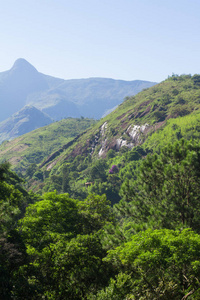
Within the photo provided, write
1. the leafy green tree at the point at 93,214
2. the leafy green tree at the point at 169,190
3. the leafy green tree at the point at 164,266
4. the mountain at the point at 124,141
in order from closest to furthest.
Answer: the leafy green tree at the point at 164,266 → the leafy green tree at the point at 169,190 → the leafy green tree at the point at 93,214 → the mountain at the point at 124,141

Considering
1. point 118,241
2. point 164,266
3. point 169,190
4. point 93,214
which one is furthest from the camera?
point 93,214

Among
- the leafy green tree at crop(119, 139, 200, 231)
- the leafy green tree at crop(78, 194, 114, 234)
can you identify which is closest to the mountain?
the leafy green tree at crop(78, 194, 114, 234)

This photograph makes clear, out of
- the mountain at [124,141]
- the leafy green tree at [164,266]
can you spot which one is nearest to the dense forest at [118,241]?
the leafy green tree at [164,266]

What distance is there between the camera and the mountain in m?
112

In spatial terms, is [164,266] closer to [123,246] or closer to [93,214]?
[123,246]

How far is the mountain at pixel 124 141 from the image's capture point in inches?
4392

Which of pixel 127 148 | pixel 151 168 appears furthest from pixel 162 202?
pixel 127 148

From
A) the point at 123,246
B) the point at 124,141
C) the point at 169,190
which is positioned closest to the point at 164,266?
the point at 123,246

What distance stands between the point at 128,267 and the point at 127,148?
12157cm

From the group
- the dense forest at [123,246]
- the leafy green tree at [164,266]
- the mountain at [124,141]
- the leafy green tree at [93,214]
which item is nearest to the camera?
the leafy green tree at [164,266]

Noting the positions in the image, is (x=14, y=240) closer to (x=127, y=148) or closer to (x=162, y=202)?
(x=162, y=202)

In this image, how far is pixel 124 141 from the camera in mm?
146000

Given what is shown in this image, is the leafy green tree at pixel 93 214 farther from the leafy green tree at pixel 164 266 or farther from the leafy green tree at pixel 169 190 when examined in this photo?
the leafy green tree at pixel 164 266

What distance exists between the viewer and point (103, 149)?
155750 millimetres
